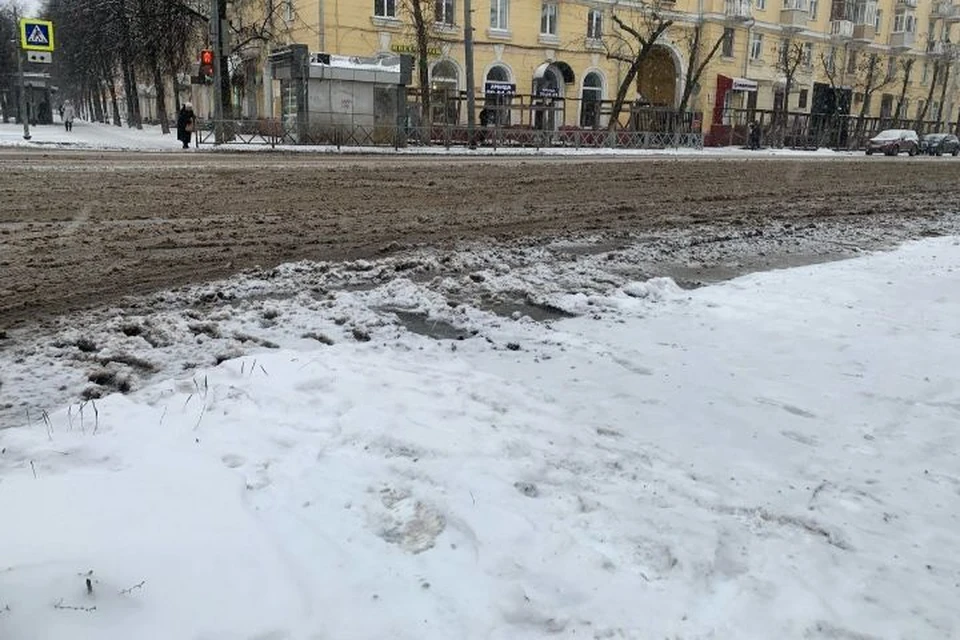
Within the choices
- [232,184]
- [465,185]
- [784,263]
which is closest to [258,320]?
[784,263]

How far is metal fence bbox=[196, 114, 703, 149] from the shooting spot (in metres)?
29.6

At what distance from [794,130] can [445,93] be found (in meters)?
24.6

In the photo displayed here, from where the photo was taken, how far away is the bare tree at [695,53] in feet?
149

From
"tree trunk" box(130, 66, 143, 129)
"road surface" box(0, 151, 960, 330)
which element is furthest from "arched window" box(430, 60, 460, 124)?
"road surface" box(0, 151, 960, 330)

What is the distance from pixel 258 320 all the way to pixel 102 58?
5276cm

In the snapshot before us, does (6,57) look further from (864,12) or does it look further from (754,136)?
(864,12)

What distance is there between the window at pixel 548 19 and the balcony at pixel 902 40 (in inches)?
1323

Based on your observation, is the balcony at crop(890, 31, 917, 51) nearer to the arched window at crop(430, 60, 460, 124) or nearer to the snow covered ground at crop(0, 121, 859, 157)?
the snow covered ground at crop(0, 121, 859, 157)

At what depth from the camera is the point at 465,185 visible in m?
13.9

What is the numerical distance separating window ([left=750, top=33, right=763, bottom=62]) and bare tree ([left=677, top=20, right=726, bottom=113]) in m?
3.16

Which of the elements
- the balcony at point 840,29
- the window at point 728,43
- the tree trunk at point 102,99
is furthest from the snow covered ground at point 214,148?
the tree trunk at point 102,99

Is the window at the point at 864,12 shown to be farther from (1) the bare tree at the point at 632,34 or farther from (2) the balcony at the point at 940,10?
(1) the bare tree at the point at 632,34

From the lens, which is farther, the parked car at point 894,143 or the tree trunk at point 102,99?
the tree trunk at point 102,99

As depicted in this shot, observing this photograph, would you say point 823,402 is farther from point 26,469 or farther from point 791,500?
point 26,469
